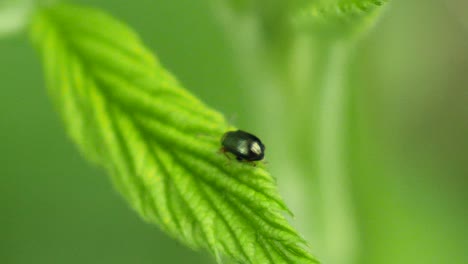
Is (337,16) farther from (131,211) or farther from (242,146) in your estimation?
(131,211)

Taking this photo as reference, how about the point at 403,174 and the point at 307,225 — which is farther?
the point at 403,174

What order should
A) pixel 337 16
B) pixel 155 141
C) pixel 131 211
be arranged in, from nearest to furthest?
1. pixel 337 16
2. pixel 155 141
3. pixel 131 211

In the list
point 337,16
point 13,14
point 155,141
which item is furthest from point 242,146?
point 13,14

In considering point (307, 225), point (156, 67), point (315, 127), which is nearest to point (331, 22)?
point (156, 67)

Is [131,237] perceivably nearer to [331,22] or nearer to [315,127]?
[315,127]

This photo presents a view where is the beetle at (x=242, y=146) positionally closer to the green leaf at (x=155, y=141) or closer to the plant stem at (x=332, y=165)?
the green leaf at (x=155, y=141)

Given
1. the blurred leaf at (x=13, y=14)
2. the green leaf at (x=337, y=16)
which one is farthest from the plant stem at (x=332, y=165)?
the blurred leaf at (x=13, y=14)
